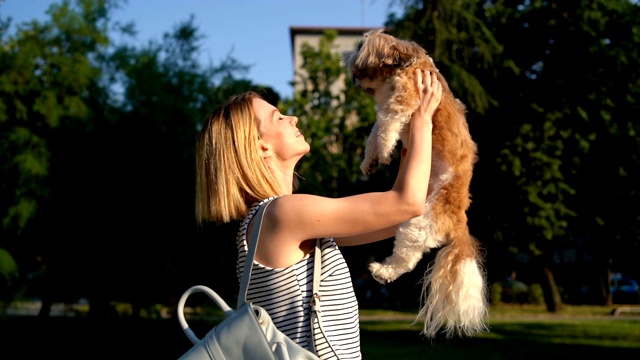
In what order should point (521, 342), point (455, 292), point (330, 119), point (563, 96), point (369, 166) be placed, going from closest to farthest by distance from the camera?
1. point (455, 292)
2. point (369, 166)
3. point (521, 342)
4. point (563, 96)
5. point (330, 119)

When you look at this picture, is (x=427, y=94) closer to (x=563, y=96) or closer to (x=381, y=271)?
(x=381, y=271)

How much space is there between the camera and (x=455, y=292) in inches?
107

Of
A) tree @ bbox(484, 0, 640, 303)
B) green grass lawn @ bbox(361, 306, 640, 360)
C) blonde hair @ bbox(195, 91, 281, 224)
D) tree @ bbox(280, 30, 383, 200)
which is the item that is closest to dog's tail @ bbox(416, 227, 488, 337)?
blonde hair @ bbox(195, 91, 281, 224)

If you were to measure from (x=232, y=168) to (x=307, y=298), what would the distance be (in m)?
0.55

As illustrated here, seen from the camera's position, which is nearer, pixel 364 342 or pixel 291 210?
pixel 291 210

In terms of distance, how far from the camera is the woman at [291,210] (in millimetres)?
2451

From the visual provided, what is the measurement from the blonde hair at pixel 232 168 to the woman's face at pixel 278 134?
3cm

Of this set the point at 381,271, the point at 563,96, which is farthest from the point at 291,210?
the point at 563,96

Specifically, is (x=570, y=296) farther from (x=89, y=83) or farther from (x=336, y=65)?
(x=89, y=83)

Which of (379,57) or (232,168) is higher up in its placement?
(379,57)

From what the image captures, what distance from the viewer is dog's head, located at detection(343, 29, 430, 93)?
2.96m

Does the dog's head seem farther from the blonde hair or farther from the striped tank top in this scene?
the striped tank top

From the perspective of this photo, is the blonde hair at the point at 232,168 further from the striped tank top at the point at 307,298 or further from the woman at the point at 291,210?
the striped tank top at the point at 307,298

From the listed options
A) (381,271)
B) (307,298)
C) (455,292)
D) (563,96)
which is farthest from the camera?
(563,96)
